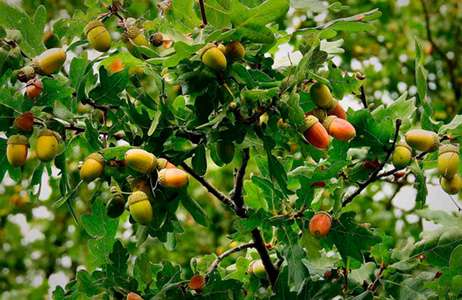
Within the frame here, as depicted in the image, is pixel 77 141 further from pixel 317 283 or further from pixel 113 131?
pixel 317 283

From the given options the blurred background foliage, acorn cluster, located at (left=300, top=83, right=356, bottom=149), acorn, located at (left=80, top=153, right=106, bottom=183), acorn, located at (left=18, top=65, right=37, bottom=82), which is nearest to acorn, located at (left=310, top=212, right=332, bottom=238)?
acorn cluster, located at (left=300, top=83, right=356, bottom=149)

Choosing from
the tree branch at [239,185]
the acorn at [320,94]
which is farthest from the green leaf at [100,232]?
the acorn at [320,94]

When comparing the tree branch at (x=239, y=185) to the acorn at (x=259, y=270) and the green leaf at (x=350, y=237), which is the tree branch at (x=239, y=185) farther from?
the green leaf at (x=350, y=237)

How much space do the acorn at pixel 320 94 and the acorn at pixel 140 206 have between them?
43 cm

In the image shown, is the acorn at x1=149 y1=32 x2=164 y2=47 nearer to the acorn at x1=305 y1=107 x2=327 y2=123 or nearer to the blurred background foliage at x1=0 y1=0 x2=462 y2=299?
the acorn at x1=305 y1=107 x2=327 y2=123

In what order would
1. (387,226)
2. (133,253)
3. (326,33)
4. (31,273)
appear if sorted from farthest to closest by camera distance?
(31,273)
(133,253)
(387,226)
(326,33)

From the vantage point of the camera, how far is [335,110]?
144 cm

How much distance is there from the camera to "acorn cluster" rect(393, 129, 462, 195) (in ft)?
4.61

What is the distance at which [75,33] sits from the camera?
161 cm

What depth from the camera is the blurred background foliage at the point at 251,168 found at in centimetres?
432

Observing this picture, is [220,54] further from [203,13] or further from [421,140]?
[421,140]

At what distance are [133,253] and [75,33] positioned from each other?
3017mm

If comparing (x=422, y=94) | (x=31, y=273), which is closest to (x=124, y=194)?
(x=422, y=94)

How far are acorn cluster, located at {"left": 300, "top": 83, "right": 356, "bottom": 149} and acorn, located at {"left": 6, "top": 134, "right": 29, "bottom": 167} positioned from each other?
2.14 feet
